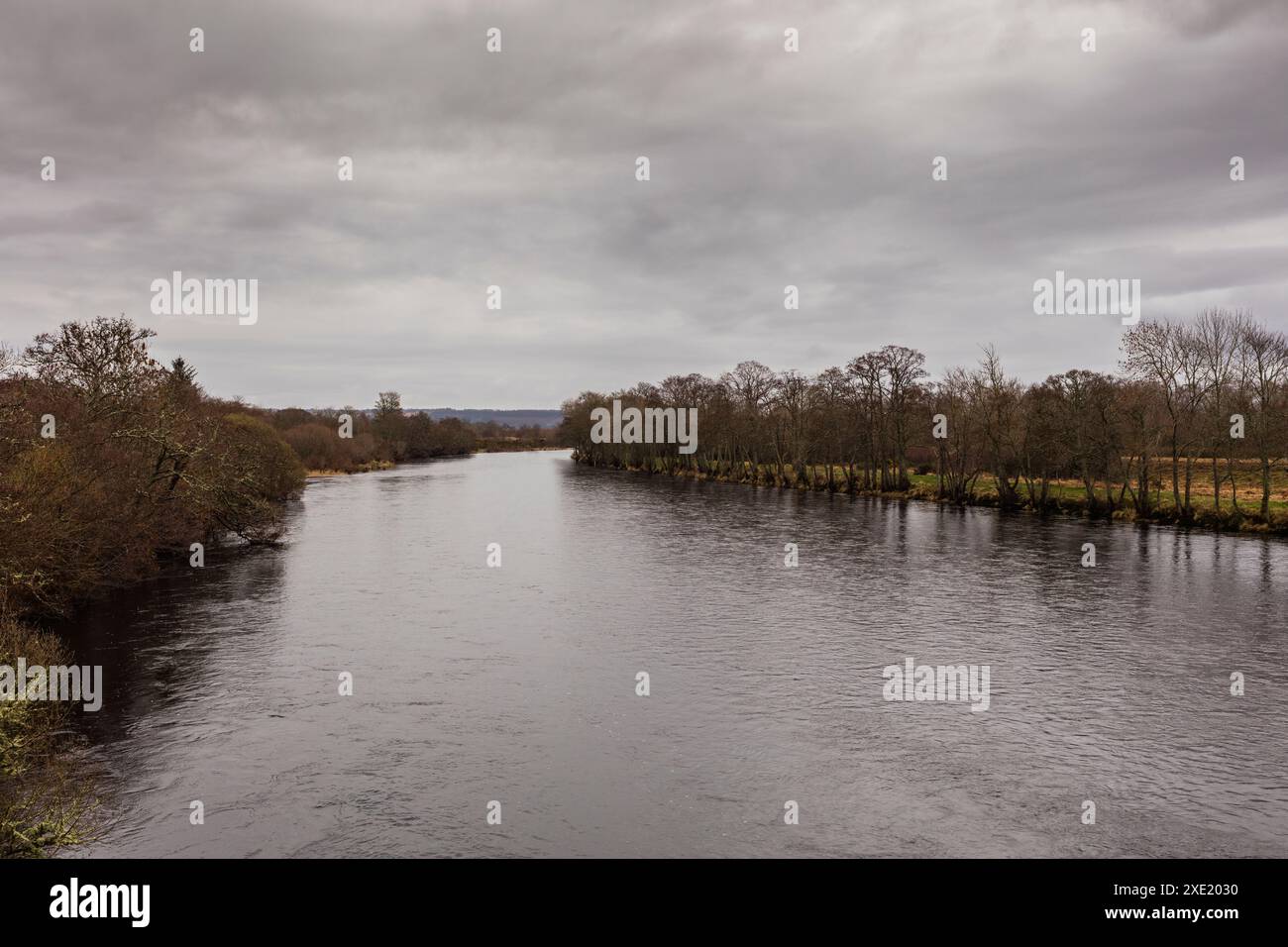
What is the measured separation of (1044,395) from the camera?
61.8 meters

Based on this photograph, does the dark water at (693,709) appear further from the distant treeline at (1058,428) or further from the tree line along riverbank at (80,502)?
the distant treeline at (1058,428)

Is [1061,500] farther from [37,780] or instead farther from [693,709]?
[37,780]

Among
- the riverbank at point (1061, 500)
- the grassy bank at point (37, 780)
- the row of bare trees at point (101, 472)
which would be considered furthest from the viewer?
the riverbank at point (1061, 500)

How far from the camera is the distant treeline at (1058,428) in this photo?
52.6 meters

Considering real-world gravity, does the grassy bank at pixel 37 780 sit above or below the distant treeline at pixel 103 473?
below

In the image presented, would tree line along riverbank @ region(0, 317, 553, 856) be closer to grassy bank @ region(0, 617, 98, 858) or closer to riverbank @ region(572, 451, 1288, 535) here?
grassy bank @ region(0, 617, 98, 858)

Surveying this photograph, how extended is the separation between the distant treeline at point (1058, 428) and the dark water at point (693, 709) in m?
14.3

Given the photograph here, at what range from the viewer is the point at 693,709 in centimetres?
1948

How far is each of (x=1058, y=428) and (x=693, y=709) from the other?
5028cm

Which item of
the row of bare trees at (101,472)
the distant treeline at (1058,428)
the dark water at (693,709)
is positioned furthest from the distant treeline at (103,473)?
the distant treeline at (1058,428)

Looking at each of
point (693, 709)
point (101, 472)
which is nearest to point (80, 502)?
point (101, 472)

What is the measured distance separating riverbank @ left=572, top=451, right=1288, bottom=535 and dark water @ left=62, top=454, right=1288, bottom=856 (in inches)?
429
